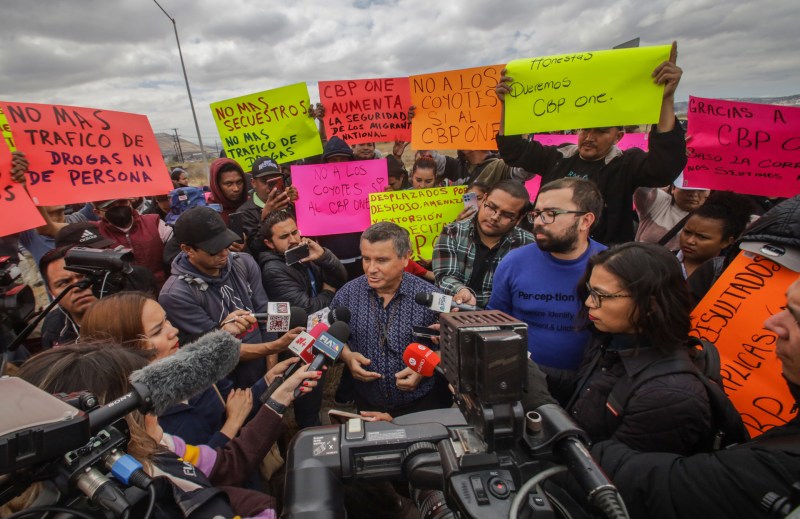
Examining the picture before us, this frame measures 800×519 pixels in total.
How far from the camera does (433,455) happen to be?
1.00 metres

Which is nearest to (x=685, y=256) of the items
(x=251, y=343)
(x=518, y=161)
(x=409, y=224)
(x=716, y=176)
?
(x=716, y=176)

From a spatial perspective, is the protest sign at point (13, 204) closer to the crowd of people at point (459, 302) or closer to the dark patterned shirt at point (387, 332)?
the crowd of people at point (459, 302)

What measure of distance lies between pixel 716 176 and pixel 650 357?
235cm

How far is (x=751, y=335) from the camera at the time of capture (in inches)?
74.1

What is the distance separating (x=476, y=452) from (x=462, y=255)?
2.27 metres

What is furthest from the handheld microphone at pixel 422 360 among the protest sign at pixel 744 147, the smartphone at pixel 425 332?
the protest sign at pixel 744 147

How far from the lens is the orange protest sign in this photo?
1772 mm

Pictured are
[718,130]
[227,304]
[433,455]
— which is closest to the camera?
[433,455]

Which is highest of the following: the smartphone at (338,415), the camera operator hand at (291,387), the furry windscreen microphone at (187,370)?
the furry windscreen microphone at (187,370)

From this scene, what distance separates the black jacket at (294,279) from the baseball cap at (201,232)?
0.67 meters

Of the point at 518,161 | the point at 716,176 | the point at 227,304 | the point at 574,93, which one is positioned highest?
the point at 574,93

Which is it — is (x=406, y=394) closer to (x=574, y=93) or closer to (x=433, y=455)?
(x=433, y=455)

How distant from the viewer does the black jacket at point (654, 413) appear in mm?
1392

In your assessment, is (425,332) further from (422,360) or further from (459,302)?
(422,360)
